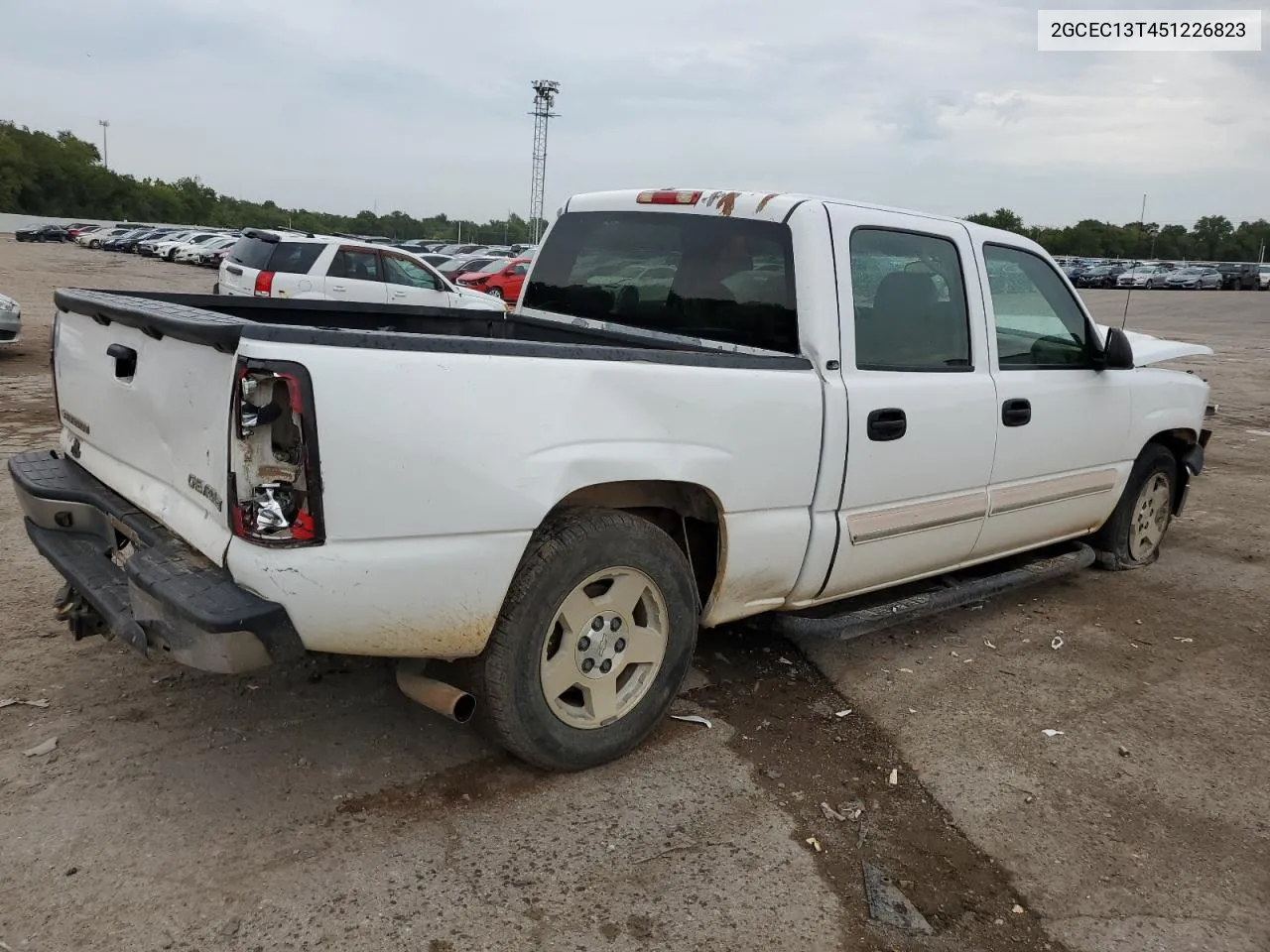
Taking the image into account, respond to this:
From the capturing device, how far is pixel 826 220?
3748 mm

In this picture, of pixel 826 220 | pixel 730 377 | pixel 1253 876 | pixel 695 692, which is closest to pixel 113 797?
pixel 695 692

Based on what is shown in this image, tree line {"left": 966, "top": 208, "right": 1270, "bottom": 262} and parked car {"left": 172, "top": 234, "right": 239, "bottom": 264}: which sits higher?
tree line {"left": 966, "top": 208, "right": 1270, "bottom": 262}

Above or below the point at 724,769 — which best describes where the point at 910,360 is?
above

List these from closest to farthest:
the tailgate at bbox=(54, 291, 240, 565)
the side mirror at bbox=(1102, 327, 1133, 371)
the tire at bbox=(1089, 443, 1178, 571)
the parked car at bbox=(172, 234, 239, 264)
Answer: the tailgate at bbox=(54, 291, 240, 565) → the side mirror at bbox=(1102, 327, 1133, 371) → the tire at bbox=(1089, 443, 1178, 571) → the parked car at bbox=(172, 234, 239, 264)

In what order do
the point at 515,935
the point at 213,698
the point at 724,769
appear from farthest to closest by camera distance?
the point at 213,698
the point at 724,769
the point at 515,935

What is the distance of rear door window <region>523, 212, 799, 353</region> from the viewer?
148 inches

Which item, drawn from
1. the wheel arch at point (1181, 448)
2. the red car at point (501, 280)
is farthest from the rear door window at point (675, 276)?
the red car at point (501, 280)

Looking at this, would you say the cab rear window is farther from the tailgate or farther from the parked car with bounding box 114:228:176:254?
the parked car with bounding box 114:228:176:254

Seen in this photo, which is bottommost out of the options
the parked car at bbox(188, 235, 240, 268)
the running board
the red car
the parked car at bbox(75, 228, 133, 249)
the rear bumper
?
the running board

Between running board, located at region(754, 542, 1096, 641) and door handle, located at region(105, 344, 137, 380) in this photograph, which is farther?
running board, located at region(754, 542, 1096, 641)

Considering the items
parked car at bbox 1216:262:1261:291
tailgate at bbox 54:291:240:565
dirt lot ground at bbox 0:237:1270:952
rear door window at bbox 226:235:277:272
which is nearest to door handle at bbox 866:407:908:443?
dirt lot ground at bbox 0:237:1270:952

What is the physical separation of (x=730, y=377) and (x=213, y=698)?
2.18 m

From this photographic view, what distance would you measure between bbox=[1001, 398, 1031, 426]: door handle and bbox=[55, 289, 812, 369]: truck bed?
121 cm

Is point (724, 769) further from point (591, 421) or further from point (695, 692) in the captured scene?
point (591, 421)
